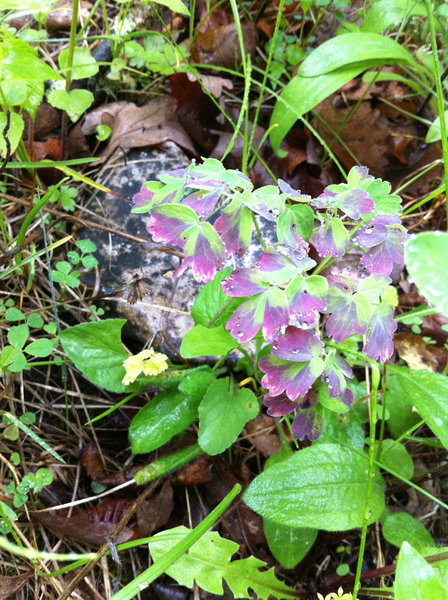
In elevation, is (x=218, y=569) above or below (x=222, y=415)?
below

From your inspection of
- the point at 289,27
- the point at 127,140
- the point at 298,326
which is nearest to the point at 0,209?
the point at 127,140

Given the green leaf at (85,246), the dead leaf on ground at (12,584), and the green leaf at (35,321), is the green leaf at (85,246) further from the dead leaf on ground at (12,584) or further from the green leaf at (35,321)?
the dead leaf on ground at (12,584)

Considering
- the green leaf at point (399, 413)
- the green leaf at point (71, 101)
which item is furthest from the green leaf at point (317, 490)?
the green leaf at point (71, 101)

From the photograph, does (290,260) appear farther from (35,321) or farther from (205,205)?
(35,321)

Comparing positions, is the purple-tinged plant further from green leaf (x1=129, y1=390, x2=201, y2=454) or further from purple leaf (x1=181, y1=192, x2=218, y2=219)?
green leaf (x1=129, y1=390, x2=201, y2=454)

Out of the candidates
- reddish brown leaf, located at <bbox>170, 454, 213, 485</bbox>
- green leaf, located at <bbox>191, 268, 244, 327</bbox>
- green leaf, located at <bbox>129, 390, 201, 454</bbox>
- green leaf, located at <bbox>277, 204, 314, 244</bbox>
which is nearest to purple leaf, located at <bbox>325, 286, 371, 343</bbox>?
green leaf, located at <bbox>277, 204, 314, 244</bbox>

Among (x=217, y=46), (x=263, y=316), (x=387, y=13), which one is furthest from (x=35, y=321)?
(x=387, y=13)
